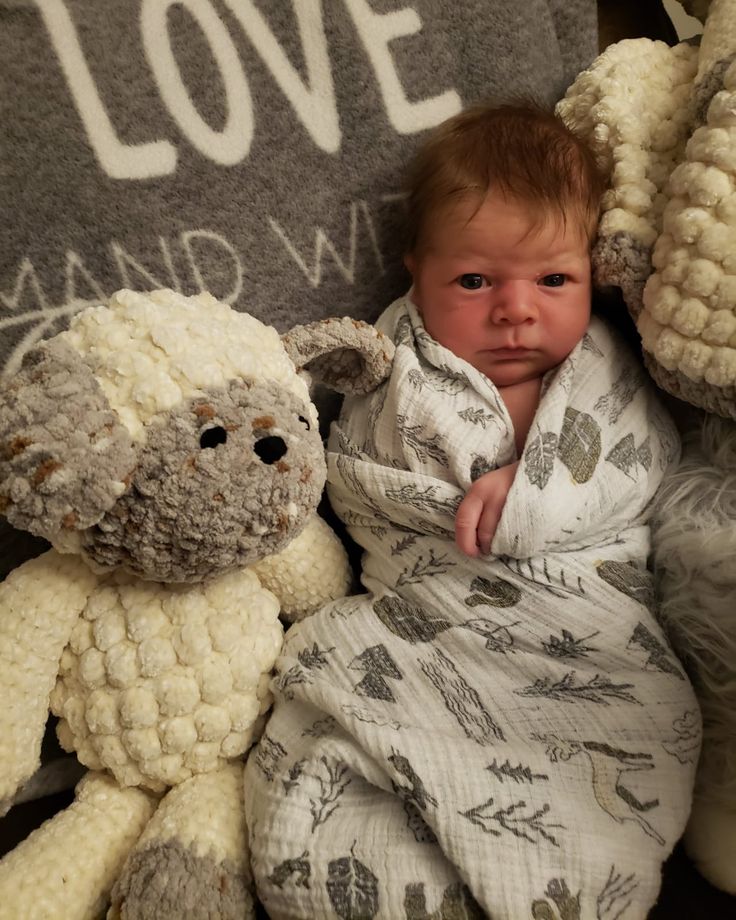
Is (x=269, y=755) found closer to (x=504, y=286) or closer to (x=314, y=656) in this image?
(x=314, y=656)

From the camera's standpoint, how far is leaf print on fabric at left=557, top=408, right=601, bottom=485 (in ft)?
2.45

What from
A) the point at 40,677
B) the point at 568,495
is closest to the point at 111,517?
the point at 40,677

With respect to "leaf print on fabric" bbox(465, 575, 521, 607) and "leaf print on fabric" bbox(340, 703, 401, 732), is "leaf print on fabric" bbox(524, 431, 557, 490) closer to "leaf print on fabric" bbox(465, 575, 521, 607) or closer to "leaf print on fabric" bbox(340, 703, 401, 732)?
"leaf print on fabric" bbox(465, 575, 521, 607)

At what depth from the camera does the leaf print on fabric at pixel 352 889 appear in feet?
1.93

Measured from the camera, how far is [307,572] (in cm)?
77

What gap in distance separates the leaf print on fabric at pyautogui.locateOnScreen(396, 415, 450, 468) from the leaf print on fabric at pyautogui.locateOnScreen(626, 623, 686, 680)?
0.24 meters

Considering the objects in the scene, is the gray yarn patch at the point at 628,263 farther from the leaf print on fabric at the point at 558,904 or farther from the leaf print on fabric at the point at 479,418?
the leaf print on fabric at the point at 558,904

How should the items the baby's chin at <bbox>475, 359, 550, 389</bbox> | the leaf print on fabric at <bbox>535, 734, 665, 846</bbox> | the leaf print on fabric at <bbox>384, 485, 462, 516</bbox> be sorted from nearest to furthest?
the leaf print on fabric at <bbox>535, 734, 665, 846</bbox>, the leaf print on fabric at <bbox>384, 485, 462, 516</bbox>, the baby's chin at <bbox>475, 359, 550, 389</bbox>

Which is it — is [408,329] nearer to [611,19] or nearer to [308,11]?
[308,11]

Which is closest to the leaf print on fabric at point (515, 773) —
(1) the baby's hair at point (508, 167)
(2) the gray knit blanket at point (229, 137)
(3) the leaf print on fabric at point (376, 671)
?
(3) the leaf print on fabric at point (376, 671)

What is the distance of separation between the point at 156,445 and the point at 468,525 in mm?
298

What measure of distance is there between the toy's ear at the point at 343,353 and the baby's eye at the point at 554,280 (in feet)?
0.63

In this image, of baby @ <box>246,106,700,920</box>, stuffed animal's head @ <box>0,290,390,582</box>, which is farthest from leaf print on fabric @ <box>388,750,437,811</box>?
stuffed animal's head @ <box>0,290,390,582</box>

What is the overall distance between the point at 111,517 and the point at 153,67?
0.49 metres
